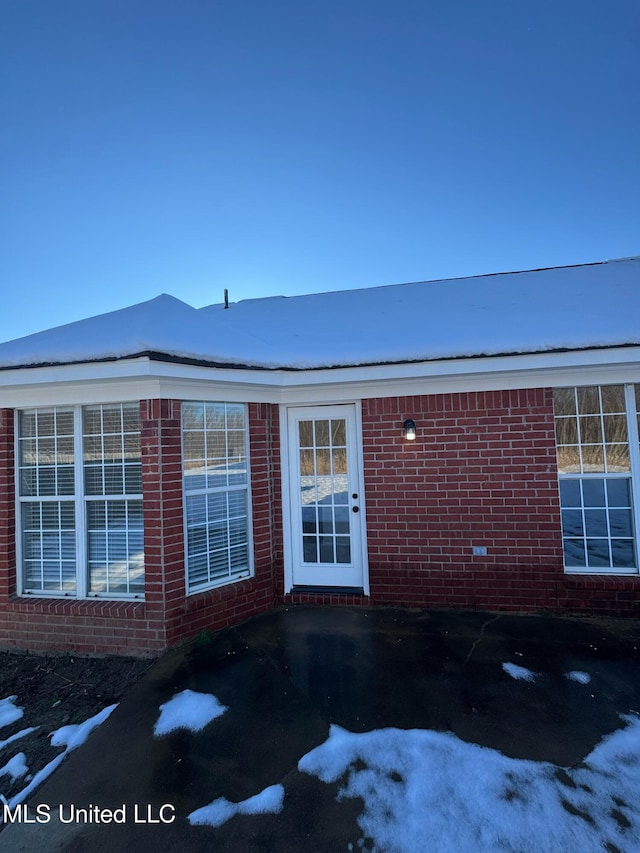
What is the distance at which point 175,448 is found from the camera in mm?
4195

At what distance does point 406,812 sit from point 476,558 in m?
3.02

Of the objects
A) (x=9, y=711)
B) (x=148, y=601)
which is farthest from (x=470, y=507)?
(x=9, y=711)

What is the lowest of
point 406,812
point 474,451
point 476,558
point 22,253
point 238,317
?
point 406,812

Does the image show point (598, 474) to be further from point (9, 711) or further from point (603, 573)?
point (9, 711)

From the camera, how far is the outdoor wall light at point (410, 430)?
4824 mm

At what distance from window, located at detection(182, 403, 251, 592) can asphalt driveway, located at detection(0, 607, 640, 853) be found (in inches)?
28.9

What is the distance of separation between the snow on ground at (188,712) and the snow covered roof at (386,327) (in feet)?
9.84

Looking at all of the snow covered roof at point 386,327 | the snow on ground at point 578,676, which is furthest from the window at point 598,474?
the snow on ground at point 578,676

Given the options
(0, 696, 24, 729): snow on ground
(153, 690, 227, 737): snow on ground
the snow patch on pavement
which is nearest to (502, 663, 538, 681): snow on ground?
(153, 690, 227, 737): snow on ground

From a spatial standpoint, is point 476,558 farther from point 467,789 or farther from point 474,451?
point 467,789

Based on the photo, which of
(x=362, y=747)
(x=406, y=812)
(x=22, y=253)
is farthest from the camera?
(x=22, y=253)

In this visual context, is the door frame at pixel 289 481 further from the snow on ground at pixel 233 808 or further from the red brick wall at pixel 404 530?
the snow on ground at pixel 233 808

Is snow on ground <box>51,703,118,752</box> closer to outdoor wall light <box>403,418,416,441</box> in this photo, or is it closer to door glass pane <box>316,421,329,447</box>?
door glass pane <box>316,421,329,447</box>

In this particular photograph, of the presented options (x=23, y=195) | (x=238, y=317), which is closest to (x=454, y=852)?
(x=238, y=317)
